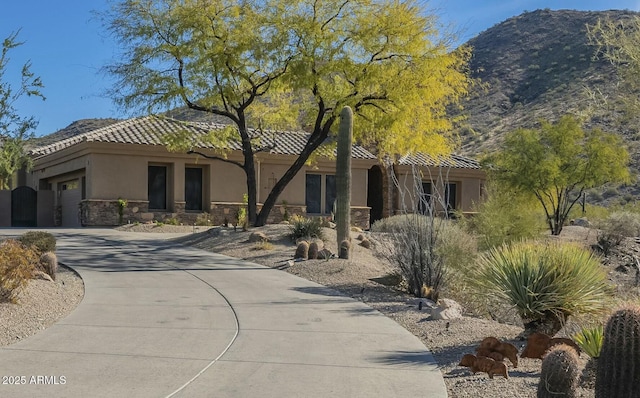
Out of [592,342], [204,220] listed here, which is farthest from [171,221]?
[592,342]

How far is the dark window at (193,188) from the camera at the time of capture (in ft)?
109

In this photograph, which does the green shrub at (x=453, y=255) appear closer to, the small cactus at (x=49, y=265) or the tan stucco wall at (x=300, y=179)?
the small cactus at (x=49, y=265)

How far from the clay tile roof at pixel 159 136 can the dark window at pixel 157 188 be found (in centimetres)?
157

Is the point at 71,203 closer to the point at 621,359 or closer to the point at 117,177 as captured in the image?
the point at 117,177

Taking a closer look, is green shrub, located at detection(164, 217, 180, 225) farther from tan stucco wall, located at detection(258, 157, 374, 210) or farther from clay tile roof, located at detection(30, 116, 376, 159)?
tan stucco wall, located at detection(258, 157, 374, 210)

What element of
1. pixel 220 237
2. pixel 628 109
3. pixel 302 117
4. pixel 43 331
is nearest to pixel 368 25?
pixel 302 117

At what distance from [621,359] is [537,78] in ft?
214

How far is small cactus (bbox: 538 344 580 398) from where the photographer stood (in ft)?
19.9

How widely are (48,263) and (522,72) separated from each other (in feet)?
210

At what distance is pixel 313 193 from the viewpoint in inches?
1412

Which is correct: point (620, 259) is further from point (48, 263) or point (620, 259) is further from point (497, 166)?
point (48, 263)

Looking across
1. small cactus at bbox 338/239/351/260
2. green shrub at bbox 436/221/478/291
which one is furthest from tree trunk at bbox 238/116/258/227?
green shrub at bbox 436/221/478/291

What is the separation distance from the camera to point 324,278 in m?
15.4

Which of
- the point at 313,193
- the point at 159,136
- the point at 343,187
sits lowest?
the point at 343,187
